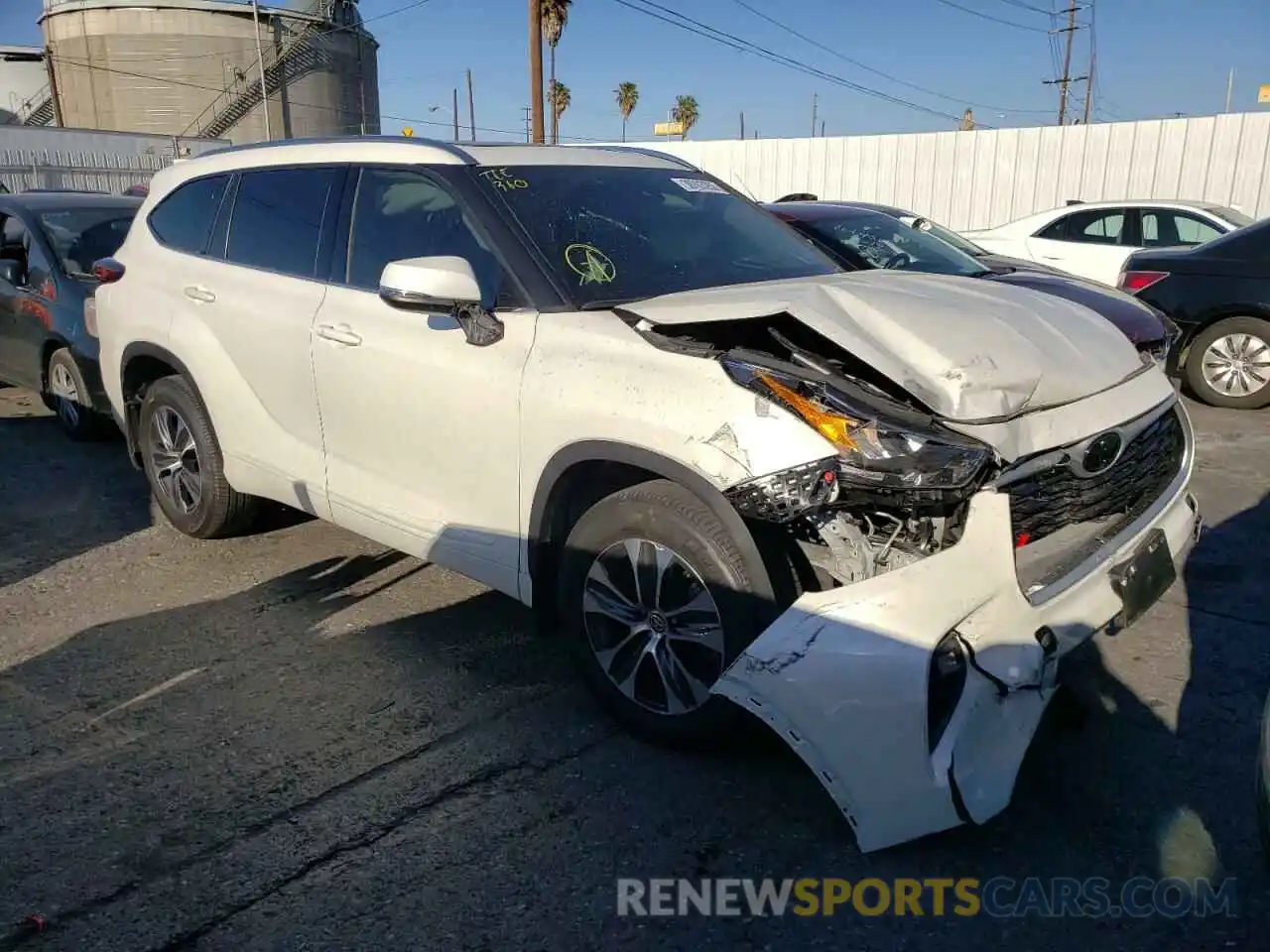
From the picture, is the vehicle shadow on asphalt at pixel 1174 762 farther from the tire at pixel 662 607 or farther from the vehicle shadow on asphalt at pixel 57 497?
the vehicle shadow on asphalt at pixel 57 497

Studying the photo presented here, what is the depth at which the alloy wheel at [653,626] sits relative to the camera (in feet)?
9.36

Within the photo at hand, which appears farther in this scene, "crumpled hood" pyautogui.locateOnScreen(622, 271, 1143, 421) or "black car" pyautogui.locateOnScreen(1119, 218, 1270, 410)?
"black car" pyautogui.locateOnScreen(1119, 218, 1270, 410)

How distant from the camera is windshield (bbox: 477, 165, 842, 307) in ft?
11.2

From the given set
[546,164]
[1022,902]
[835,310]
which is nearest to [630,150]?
[546,164]

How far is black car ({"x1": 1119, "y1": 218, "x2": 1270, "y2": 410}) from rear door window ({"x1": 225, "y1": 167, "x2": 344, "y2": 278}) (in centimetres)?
663

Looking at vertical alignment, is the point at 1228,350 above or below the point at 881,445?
below

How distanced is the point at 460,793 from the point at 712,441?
4.23 ft

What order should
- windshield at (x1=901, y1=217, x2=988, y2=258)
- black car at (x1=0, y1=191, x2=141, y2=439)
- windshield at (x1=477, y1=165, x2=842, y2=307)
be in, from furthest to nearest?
windshield at (x1=901, y1=217, x2=988, y2=258) < black car at (x1=0, y1=191, x2=141, y2=439) < windshield at (x1=477, y1=165, x2=842, y2=307)

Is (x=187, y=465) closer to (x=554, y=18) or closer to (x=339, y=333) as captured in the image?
(x=339, y=333)

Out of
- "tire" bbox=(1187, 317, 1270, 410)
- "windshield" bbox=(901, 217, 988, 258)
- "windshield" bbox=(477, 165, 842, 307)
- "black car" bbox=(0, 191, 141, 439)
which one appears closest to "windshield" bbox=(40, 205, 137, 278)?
"black car" bbox=(0, 191, 141, 439)

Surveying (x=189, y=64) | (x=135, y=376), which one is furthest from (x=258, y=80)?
(x=135, y=376)

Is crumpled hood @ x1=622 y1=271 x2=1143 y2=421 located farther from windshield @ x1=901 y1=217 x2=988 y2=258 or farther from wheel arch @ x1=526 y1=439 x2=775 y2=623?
windshield @ x1=901 y1=217 x2=988 y2=258

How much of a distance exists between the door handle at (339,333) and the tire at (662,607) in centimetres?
124

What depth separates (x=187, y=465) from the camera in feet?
16.2
